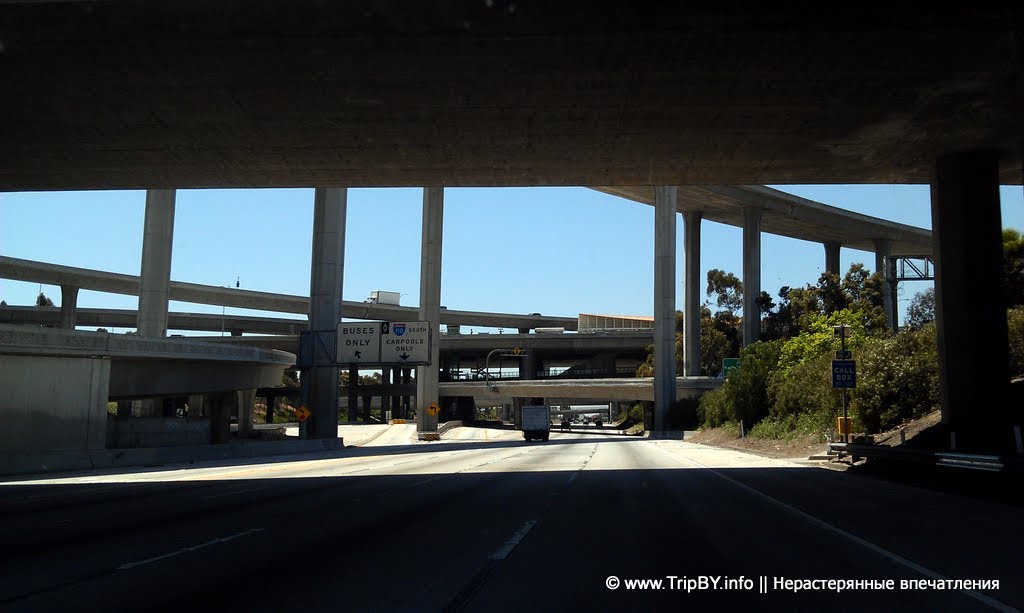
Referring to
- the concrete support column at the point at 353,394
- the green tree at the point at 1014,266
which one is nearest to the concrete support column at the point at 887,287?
the green tree at the point at 1014,266

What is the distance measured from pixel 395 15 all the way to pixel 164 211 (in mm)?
49094

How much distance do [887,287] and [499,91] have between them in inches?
3103

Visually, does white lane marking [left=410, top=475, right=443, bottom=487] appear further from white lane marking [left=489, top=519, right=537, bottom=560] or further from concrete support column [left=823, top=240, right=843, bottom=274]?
concrete support column [left=823, top=240, right=843, bottom=274]

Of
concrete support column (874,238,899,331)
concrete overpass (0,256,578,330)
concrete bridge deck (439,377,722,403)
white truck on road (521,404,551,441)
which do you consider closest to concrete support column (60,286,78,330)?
concrete overpass (0,256,578,330)

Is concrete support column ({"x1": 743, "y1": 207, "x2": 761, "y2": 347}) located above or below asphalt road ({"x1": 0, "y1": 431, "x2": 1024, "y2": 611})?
above

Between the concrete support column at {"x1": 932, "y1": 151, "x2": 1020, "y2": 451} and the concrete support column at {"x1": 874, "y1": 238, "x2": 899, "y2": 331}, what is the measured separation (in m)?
38.9

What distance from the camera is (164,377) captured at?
141 feet

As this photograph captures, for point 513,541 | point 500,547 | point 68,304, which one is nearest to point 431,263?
point 68,304

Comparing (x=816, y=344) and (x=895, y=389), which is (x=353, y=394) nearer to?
(x=816, y=344)

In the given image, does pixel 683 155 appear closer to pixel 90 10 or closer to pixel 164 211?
pixel 90 10

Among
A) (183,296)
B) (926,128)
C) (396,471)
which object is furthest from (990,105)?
(183,296)

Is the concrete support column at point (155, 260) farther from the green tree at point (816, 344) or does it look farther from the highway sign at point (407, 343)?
the green tree at point (816, 344)

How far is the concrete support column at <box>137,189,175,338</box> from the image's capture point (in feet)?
197

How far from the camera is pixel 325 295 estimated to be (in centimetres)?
6206
